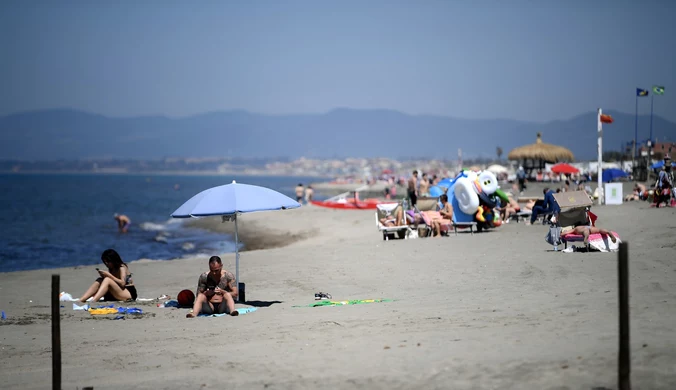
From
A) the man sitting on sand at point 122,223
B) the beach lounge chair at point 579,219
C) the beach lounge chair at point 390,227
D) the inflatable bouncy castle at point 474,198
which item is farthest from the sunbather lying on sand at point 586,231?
the man sitting on sand at point 122,223

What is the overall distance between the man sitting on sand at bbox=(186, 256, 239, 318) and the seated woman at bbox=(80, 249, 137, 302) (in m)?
1.88

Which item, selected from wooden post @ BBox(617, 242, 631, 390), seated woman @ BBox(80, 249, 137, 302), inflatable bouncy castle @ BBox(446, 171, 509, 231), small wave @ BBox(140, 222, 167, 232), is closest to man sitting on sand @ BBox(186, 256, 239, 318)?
seated woman @ BBox(80, 249, 137, 302)

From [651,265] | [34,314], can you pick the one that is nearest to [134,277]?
[34,314]

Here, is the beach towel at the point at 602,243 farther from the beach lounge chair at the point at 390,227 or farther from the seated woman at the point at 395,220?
the seated woman at the point at 395,220

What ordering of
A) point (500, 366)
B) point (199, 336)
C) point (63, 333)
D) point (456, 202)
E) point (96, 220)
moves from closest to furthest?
point (500, 366)
point (199, 336)
point (63, 333)
point (456, 202)
point (96, 220)

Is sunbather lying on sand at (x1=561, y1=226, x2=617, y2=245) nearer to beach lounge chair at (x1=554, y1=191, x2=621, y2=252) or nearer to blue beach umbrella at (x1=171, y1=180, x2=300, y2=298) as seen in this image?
beach lounge chair at (x1=554, y1=191, x2=621, y2=252)

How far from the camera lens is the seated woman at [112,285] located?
10250 millimetres

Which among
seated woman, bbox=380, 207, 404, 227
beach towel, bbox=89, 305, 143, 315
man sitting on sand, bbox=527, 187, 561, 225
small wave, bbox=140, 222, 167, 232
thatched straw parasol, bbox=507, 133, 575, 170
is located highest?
thatched straw parasol, bbox=507, 133, 575, 170

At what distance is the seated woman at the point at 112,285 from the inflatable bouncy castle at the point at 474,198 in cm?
820

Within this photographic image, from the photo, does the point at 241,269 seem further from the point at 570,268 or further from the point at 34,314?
the point at 570,268

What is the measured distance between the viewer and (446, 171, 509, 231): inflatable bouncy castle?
53.1ft

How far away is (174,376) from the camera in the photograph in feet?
19.5

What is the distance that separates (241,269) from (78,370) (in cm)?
723

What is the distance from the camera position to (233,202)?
927 centimetres
